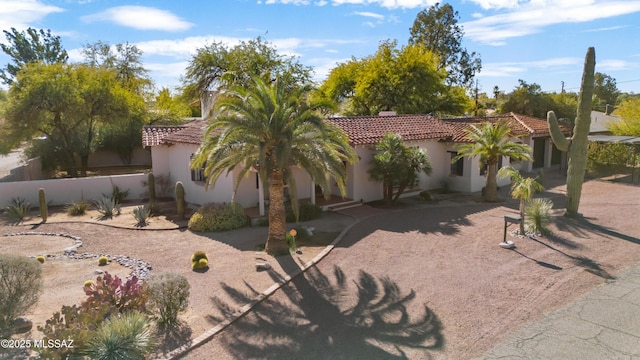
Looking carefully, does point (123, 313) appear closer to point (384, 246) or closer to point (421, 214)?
point (384, 246)

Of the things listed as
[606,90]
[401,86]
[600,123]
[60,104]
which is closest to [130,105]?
[60,104]

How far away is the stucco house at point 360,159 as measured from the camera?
21.1 m

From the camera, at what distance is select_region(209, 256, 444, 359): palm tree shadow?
28.0ft

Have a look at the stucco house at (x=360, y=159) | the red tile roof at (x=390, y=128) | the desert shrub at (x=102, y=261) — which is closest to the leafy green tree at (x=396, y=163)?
the stucco house at (x=360, y=159)

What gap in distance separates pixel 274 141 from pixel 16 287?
7.44m

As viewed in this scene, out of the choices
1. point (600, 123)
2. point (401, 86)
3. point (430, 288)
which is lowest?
point (430, 288)

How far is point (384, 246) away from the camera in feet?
48.9

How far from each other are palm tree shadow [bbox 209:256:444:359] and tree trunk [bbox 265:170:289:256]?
8.56 feet

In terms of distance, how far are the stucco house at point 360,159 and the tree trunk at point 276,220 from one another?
449cm

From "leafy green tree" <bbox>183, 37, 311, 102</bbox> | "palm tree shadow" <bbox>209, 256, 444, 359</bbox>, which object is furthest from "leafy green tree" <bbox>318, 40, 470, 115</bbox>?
"palm tree shadow" <bbox>209, 256, 444, 359</bbox>

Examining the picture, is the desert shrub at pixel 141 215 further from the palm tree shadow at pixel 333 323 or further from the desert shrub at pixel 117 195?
the palm tree shadow at pixel 333 323

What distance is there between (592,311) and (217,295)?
881 cm

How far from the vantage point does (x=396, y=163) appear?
20047 mm

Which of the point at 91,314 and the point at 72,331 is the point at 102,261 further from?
the point at 72,331
